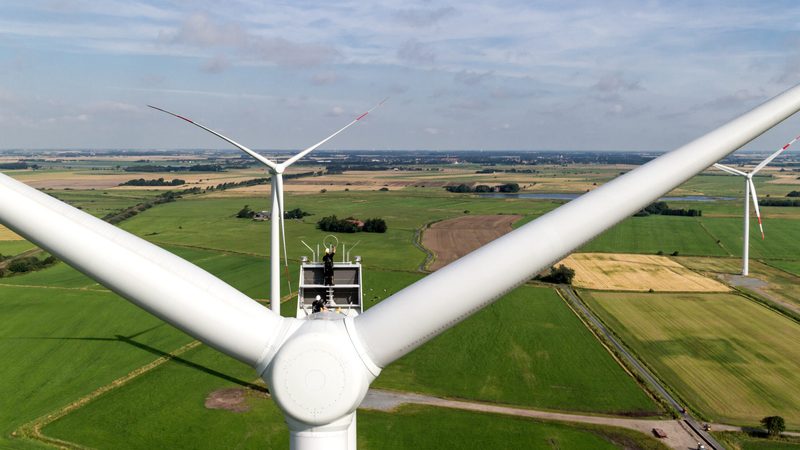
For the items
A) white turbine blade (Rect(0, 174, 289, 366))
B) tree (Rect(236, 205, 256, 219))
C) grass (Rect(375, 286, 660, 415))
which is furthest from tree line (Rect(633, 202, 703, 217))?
white turbine blade (Rect(0, 174, 289, 366))

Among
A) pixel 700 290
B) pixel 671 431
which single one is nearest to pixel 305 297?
pixel 671 431

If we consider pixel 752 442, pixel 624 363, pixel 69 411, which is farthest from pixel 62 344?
pixel 752 442

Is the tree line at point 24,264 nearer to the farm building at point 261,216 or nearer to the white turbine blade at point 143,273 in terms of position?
the farm building at point 261,216

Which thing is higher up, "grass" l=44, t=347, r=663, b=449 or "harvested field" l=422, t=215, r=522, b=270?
"harvested field" l=422, t=215, r=522, b=270

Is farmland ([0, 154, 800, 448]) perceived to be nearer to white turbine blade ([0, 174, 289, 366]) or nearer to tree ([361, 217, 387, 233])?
tree ([361, 217, 387, 233])

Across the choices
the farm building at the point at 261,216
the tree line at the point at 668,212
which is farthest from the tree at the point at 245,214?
the tree line at the point at 668,212
